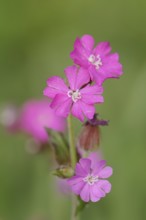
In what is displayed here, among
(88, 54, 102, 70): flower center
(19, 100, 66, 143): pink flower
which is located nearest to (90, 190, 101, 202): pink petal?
(88, 54, 102, 70): flower center

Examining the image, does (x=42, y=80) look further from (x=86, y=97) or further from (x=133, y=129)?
(x=86, y=97)

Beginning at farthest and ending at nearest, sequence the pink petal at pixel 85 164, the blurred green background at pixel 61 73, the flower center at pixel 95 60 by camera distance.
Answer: the blurred green background at pixel 61 73 < the flower center at pixel 95 60 < the pink petal at pixel 85 164

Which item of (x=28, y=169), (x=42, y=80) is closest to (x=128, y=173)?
(x=28, y=169)

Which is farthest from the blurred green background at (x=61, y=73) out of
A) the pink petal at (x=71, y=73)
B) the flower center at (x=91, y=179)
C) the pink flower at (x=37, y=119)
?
the pink petal at (x=71, y=73)

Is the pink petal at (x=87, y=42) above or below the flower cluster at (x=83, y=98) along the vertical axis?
above

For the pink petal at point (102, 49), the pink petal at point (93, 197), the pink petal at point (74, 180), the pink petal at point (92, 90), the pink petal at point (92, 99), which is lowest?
the pink petal at point (93, 197)

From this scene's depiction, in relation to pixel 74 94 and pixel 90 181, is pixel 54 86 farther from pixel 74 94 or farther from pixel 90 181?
pixel 90 181

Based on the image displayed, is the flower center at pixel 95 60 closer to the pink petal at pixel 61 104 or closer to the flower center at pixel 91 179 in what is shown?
the pink petal at pixel 61 104
